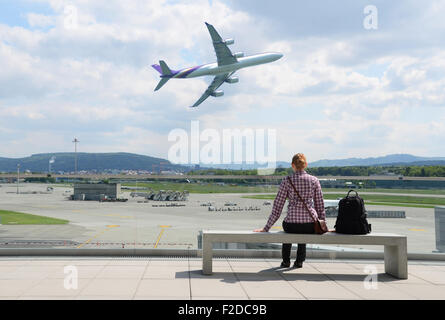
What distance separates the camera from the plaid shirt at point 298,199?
20.6 feet

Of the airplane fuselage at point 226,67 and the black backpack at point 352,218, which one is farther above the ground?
the airplane fuselage at point 226,67

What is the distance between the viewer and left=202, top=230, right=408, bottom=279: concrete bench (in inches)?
241

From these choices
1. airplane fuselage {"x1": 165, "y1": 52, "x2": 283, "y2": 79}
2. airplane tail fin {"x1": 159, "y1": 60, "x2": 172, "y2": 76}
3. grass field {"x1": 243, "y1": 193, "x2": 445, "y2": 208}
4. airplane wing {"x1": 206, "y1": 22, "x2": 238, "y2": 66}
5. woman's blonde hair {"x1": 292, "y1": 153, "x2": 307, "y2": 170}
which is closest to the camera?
woman's blonde hair {"x1": 292, "y1": 153, "x2": 307, "y2": 170}

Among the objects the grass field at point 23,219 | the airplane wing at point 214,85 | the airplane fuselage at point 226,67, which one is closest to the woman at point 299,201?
the grass field at point 23,219

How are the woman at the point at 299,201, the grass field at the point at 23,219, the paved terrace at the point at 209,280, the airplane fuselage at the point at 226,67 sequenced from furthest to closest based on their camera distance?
1. the airplane fuselage at the point at 226,67
2. the grass field at the point at 23,219
3. the woman at the point at 299,201
4. the paved terrace at the point at 209,280

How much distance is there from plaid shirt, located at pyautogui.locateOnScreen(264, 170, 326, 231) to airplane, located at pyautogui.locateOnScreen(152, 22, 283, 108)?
39419 mm

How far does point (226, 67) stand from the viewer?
4581 centimetres

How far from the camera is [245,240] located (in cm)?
618

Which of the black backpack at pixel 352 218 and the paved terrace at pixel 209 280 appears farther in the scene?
the black backpack at pixel 352 218

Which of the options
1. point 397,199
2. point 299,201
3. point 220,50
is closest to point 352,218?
point 299,201

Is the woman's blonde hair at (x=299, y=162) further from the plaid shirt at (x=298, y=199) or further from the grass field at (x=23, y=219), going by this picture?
the grass field at (x=23, y=219)

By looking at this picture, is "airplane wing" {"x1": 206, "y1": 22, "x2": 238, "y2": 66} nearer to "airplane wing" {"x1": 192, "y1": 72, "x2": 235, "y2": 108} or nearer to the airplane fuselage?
the airplane fuselage

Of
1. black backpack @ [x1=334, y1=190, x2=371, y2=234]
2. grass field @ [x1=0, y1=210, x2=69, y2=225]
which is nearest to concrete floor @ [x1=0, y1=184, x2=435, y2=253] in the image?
grass field @ [x1=0, y1=210, x2=69, y2=225]
